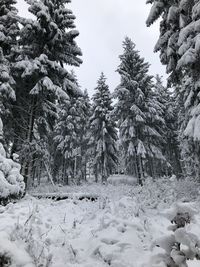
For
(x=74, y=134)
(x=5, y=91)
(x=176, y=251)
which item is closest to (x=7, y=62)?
(x=5, y=91)

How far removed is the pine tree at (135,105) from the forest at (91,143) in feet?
0.33

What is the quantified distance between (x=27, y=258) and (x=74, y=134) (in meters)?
29.3

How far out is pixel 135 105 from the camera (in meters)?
23.3

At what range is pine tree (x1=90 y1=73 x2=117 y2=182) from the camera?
30.5m

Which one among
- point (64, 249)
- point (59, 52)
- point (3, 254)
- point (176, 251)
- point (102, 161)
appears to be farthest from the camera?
point (102, 161)

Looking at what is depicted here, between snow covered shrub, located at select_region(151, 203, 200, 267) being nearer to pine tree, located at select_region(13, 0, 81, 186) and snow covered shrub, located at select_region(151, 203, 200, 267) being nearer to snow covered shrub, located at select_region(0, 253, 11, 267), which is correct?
snow covered shrub, located at select_region(0, 253, 11, 267)

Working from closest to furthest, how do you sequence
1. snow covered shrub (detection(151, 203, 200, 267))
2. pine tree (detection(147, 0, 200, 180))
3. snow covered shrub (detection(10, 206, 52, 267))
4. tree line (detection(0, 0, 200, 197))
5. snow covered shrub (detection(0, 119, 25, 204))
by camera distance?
snow covered shrub (detection(151, 203, 200, 267)) < snow covered shrub (detection(10, 206, 52, 267)) < pine tree (detection(147, 0, 200, 180)) < snow covered shrub (detection(0, 119, 25, 204)) < tree line (detection(0, 0, 200, 197))

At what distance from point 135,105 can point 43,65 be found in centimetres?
1127

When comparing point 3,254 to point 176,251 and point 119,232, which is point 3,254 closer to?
point 176,251

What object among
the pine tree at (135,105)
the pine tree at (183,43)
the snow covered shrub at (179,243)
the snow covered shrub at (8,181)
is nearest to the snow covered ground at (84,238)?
the snow covered shrub at (179,243)

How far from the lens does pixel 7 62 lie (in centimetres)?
1443

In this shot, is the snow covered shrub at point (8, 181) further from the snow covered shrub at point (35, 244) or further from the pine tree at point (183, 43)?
the pine tree at point (183, 43)

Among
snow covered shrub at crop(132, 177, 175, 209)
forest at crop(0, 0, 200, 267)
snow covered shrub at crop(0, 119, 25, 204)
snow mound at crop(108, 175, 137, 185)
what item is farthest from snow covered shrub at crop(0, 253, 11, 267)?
snow mound at crop(108, 175, 137, 185)

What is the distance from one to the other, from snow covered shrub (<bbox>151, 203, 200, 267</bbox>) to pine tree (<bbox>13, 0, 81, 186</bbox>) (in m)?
11.5
